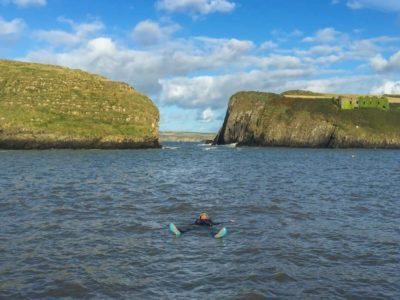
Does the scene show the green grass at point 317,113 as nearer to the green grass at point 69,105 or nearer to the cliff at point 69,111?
the cliff at point 69,111

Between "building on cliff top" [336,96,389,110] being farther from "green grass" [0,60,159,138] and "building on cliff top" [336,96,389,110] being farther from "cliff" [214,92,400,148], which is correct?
"green grass" [0,60,159,138]

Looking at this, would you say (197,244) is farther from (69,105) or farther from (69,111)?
(69,105)

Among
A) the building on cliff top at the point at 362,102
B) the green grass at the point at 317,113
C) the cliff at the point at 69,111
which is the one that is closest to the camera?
the cliff at the point at 69,111

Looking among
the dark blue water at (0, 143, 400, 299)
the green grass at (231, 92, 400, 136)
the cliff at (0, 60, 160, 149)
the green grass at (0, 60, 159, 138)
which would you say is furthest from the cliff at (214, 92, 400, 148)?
the dark blue water at (0, 143, 400, 299)

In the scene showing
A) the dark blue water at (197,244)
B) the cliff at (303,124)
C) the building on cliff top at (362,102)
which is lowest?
the dark blue water at (197,244)

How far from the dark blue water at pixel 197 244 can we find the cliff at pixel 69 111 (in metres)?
73.1

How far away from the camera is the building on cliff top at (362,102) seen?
171250mm

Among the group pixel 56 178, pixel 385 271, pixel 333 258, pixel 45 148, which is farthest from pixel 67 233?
pixel 45 148

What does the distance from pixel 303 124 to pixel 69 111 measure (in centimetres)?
8634

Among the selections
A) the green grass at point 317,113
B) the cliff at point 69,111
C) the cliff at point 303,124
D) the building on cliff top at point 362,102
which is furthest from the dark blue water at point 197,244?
the building on cliff top at point 362,102

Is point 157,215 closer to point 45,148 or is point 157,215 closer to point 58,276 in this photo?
point 58,276

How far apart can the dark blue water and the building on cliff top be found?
5703 inches

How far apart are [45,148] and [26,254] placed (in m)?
94.3

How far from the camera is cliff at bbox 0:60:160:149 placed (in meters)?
104
